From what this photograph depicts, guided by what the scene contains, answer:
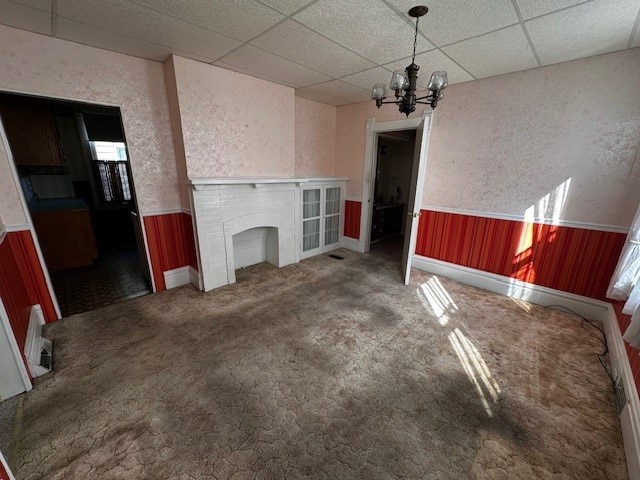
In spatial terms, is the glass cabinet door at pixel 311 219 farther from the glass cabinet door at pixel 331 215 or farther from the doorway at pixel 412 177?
the doorway at pixel 412 177

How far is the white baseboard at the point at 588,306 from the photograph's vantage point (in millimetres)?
1415

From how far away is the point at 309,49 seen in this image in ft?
7.74

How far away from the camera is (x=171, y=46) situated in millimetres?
2355

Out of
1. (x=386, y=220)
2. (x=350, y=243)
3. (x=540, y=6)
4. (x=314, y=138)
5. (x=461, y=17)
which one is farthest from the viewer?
(x=386, y=220)

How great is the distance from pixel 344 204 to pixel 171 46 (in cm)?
319

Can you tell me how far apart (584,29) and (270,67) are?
2.68m

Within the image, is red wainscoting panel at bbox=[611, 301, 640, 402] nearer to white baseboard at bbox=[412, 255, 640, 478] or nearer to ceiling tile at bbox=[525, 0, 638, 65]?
white baseboard at bbox=[412, 255, 640, 478]

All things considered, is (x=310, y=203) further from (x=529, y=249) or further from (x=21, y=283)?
(x=21, y=283)

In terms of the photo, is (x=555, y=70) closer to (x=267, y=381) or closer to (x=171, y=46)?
(x=171, y=46)

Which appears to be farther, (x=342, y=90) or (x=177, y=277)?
(x=342, y=90)

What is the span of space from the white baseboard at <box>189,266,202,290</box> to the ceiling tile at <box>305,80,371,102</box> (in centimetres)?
284

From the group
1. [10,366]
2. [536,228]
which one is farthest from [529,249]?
[10,366]

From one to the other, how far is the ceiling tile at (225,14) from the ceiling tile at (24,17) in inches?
31.5

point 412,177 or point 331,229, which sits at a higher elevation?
point 412,177
